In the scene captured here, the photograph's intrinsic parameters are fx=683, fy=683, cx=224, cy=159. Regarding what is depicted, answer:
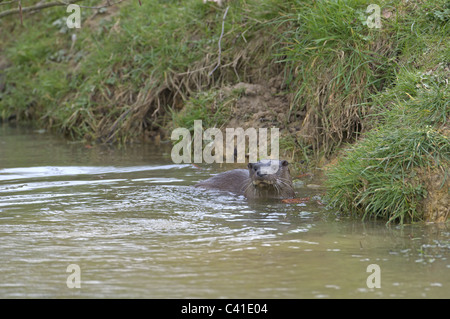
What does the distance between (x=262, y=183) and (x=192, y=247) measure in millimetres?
→ 1662

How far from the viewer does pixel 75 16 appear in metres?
11.1

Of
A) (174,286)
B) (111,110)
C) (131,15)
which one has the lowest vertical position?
(174,286)

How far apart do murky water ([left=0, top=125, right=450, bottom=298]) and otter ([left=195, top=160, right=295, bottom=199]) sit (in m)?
0.17

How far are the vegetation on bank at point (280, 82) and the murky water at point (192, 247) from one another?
51cm

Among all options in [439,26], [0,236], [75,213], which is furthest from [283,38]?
[0,236]

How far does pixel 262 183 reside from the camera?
5.74m

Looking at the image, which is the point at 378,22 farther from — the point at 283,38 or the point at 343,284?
the point at 343,284

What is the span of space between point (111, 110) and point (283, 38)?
2.94 meters

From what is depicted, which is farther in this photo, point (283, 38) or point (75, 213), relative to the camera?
point (283, 38)
